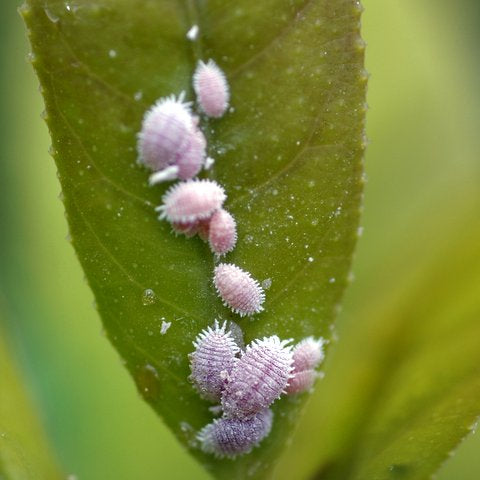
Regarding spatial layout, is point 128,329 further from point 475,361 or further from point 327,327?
point 475,361

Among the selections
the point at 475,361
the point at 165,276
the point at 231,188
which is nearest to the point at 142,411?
the point at 165,276

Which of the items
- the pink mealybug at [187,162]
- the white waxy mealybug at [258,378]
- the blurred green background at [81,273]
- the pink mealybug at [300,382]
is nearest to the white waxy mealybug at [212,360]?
the white waxy mealybug at [258,378]

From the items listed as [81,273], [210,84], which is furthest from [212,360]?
[81,273]

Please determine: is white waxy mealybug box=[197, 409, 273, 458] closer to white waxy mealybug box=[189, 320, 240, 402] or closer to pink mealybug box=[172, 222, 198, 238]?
white waxy mealybug box=[189, 320, 240, 402]

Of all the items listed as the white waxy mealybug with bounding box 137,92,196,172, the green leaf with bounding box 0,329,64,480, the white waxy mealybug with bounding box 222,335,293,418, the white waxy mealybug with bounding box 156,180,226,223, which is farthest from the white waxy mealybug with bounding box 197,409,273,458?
the white waxy mealybug with bounding box 137,92,196,172

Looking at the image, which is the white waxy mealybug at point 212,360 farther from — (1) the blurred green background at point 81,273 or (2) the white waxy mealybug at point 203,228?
(1) the blurred green background at point 81,273
